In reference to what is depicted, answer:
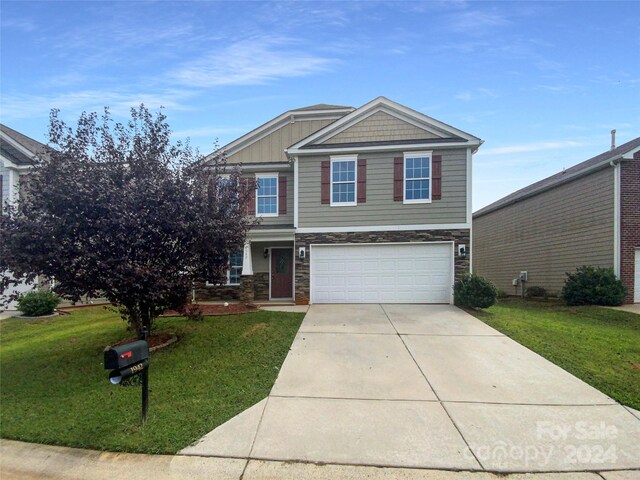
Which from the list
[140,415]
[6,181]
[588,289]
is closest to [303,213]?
[140,415]

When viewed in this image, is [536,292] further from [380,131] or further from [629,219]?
[380,131]

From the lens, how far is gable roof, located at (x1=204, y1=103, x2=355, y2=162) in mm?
14516

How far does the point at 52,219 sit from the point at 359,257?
8.80 meters

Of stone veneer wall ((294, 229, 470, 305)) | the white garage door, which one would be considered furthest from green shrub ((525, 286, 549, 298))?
the white garage door

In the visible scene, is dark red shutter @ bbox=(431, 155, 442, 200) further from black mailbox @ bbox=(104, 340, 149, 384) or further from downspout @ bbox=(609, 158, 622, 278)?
black mailbox @ bbox=(104, 340, 149, 384)

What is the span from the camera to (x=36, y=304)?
11539 mm

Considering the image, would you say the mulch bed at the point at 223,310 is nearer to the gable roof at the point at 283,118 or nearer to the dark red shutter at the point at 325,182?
the dark red shutter at the point at 325,182

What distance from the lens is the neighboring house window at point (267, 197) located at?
1379 cm

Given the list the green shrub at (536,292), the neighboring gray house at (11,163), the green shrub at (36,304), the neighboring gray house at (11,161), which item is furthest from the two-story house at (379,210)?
the neighboring gray house at (11,161)

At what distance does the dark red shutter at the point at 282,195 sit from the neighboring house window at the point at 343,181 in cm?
209

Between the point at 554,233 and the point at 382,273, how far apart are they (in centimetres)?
899

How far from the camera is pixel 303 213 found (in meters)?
12.6

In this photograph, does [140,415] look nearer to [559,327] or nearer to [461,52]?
[559,327]

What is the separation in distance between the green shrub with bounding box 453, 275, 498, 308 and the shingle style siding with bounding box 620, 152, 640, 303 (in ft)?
19.7
